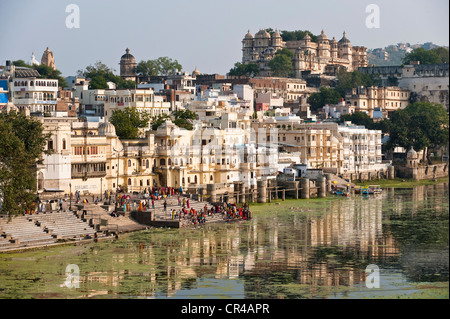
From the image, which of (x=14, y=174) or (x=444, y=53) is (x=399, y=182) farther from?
(x=14, y=174)

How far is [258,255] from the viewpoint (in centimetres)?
4547

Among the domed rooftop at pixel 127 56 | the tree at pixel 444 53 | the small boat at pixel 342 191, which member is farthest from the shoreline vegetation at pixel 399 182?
the domed rooftop at pixel 127 56

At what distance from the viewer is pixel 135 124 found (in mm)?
74812

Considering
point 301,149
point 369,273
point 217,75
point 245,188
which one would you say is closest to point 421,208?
point 245,188

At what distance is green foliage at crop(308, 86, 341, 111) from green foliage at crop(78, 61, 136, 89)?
22.2 meters

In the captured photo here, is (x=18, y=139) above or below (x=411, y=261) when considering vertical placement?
above

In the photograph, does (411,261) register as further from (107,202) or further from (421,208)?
(421,208)

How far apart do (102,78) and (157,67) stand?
24.9 m

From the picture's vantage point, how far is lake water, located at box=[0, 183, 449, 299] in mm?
37656

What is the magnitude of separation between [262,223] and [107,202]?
772 centimetres

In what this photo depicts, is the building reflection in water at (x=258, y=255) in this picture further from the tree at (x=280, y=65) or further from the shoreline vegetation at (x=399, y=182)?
the tree at (x=280, y=65)

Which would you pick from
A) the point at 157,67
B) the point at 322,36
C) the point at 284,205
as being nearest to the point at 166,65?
the point at 157,67

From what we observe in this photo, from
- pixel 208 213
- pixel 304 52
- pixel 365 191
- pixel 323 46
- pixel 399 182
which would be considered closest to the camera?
pixel 208 213

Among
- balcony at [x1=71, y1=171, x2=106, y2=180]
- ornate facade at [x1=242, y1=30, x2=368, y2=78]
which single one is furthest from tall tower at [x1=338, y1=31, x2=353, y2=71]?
balcony at [x1=71, y1=171, x2=106, y2=180]
